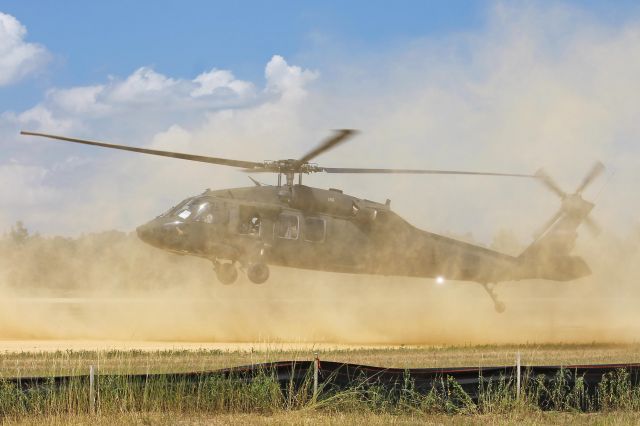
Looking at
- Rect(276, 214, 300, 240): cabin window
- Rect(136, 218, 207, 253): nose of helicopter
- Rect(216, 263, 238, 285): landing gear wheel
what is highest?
Rect(276, 214, 300, 240): cabin window

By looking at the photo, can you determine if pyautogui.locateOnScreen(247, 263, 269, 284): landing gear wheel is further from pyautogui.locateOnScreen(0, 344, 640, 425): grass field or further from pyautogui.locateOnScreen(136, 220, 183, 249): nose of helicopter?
pyautogui.locateOnScreen(0, 344, 640, 425): grass field

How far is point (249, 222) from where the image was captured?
982 inches

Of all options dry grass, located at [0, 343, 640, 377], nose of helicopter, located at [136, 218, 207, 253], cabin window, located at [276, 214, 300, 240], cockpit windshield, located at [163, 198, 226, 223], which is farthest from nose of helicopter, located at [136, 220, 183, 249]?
dry grass, located at [0, 343, 640, 377]

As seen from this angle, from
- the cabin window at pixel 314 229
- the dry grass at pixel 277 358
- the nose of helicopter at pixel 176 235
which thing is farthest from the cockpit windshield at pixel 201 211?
the dry grass at pixel 277 358

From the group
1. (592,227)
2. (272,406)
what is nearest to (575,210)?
(592,227)

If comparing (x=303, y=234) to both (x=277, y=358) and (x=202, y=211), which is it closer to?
(x=202, y=211)

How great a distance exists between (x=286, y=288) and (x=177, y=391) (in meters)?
69.2

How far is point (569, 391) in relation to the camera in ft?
47.6

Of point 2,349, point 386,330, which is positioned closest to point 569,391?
point 2,349

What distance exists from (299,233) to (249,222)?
5.37 ft

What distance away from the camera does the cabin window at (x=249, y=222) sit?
2484 cm

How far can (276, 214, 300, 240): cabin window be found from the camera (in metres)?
25.2

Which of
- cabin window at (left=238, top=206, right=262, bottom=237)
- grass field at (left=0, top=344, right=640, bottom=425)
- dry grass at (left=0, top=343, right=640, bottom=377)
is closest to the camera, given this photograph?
grass field at (left=0, top=344, right=640, bottom=425)

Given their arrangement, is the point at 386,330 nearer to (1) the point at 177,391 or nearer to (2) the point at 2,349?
(2) the point at 2,349
